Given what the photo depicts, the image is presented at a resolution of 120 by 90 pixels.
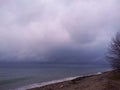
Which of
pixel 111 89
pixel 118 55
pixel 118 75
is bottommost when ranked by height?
pixel 111 89

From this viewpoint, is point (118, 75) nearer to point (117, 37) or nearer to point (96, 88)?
point (117, 37)

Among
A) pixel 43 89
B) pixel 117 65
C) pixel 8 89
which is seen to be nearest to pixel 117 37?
pixel 117 65

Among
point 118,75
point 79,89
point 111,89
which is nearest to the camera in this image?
point 111,89

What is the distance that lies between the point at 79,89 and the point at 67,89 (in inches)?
142

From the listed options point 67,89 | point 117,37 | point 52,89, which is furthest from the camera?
point 117,37

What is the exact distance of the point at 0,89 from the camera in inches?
2242

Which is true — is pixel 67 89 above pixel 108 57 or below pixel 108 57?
below

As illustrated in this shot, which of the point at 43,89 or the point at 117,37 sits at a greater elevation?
the point at 117,37

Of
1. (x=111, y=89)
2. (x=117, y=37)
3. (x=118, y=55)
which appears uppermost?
(x=117, y=37)

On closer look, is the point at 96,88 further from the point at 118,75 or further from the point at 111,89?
the point at 118,75

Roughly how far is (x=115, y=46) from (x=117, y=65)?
140 inches

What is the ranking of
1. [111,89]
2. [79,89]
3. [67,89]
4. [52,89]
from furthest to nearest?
[52,89], [67,89], [79,89], [111,89]

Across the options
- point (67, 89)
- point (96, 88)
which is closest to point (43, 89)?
point (67, 89)

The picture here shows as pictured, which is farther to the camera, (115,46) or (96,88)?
(115,46)
